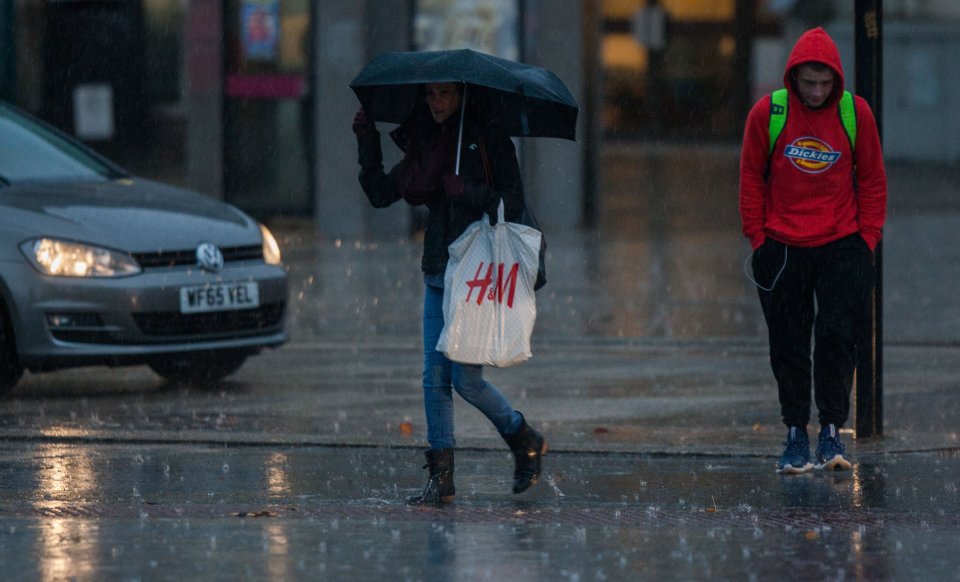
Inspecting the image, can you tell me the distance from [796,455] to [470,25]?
13.3 meters

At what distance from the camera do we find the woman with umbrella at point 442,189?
22.0ft

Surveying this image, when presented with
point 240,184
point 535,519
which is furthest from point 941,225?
point 535,519

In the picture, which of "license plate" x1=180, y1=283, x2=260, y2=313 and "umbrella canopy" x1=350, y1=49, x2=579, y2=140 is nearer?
"umbrella canopy" x1=350, y1=49, x2=579, y2=140

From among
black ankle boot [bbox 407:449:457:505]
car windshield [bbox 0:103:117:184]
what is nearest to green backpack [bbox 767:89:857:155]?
black ankle boot [bbox 407:449:457:505]

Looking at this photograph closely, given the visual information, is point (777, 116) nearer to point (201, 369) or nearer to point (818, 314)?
point (818, 314)

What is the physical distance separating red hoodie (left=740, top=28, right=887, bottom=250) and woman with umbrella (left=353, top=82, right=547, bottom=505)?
1.04 m

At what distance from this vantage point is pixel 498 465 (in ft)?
25.3

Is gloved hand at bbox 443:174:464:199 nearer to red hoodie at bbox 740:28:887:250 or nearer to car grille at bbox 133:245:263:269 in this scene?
red hoodie at bbox 740:28:887:250

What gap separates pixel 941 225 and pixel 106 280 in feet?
42.2

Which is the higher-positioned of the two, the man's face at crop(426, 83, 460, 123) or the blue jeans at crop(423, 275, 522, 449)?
the man's face at crop(426, 83, 460, 123)

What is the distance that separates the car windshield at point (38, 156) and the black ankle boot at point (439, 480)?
13.3 feet

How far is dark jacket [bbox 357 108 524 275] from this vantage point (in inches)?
263

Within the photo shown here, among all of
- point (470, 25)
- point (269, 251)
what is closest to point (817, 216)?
point (269, 251)

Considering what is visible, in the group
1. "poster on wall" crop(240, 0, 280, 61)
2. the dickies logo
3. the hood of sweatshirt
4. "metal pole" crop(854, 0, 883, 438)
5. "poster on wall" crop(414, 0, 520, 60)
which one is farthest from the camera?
"poster on wall" crop(240, 0, 280, 61)
